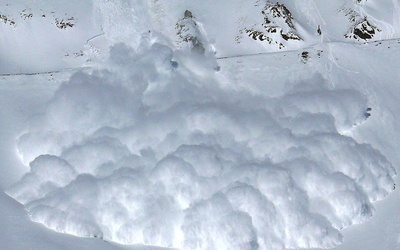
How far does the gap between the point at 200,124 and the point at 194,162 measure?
2.74 m

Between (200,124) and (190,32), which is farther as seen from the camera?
(190,32)

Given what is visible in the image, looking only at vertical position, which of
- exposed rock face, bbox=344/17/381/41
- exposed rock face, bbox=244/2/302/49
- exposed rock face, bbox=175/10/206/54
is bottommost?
exposed rock face, bbox=344/17/381/41

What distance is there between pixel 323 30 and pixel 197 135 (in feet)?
45.9

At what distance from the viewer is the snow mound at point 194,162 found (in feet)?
92.2

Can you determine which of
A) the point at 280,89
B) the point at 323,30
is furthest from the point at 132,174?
the point at 323,30

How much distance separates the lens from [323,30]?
39562 millimetres

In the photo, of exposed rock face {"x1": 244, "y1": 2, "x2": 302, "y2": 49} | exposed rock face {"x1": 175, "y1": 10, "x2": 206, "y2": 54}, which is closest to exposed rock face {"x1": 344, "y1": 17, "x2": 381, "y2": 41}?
exposed rock face {"x1": 244, "y1": 2, "x2": 302, "y2": 49}

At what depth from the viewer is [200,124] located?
32062 mm

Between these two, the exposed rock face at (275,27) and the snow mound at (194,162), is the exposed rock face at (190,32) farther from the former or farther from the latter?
the exposed rock face at (275,27)

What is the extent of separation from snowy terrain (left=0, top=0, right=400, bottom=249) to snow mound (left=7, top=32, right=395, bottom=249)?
0.08 metres

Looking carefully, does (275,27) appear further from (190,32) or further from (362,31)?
(362,31)

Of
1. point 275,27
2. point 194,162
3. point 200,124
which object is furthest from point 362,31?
point 194,162

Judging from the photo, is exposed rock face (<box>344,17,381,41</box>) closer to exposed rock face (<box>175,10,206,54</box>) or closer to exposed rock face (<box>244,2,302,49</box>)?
exposed rock face (<box>244,2,302,49</box>)

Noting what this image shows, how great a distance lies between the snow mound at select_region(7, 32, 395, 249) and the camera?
28.1m
